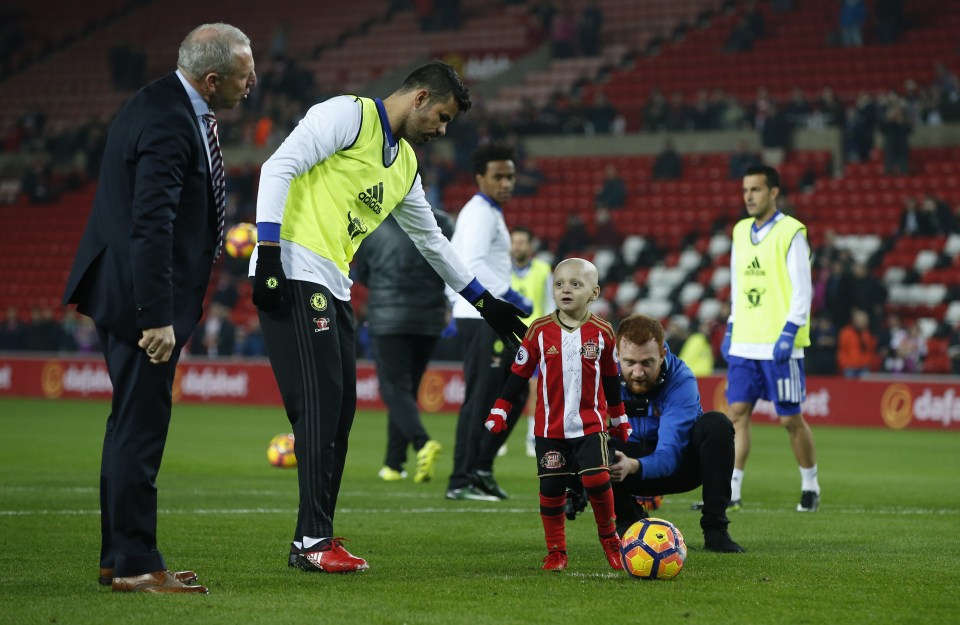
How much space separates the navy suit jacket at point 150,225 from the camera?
526cm

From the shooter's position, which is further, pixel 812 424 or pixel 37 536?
pixel 812 424

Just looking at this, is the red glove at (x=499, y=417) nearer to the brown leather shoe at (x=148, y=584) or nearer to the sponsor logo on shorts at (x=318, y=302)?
the sponsor logo on shorts at (x=318, y=302)

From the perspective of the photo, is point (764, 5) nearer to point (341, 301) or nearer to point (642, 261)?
point (642, 261)

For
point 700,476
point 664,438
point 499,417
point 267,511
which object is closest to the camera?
point 499,417

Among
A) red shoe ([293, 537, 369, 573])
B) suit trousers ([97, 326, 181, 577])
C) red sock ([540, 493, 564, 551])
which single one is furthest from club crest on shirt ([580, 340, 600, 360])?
suit trousers ([97, 326, 181, 577])

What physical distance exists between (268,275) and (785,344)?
480 centimetres

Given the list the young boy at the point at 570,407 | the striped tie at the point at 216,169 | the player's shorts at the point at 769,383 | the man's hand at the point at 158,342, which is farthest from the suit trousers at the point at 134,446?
the player's shorts at the point at 769,383

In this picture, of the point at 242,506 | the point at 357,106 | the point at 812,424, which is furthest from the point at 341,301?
the point at 812,424

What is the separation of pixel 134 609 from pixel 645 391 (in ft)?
9.79

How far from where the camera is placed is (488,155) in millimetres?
9984

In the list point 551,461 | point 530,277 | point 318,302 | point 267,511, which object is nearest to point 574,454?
point 551,461

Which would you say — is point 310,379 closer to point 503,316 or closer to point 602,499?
point 503,316

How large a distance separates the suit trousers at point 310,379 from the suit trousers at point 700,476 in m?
1.53

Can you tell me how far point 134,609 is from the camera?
5.10 m
